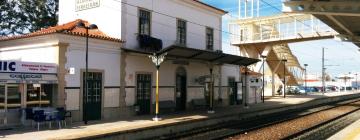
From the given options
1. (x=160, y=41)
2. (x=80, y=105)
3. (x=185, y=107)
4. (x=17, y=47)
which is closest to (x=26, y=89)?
(x=80, y=105)

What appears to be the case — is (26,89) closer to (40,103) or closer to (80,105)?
(40,103)

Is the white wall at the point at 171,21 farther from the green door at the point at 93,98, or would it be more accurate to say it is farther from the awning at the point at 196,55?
the green door at the point at 93,98

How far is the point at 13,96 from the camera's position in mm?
15484

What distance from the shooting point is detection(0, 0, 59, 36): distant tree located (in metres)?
36.4

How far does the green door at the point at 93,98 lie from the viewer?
59.9ft

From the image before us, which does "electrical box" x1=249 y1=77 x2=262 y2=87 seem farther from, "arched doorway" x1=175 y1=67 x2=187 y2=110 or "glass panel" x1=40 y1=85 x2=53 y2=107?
"glass panel" x1=40 y1=85 x2=53 y2=107

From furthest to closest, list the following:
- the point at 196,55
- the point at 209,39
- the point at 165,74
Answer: the point at 209,39 → the point at 165,74 → the point at 196,55

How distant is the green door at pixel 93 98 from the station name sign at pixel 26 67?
2017 millimetres

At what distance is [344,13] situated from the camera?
14.4m

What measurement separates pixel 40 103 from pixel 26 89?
0.90 metres

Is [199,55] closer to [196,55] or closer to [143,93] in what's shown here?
[196,55]

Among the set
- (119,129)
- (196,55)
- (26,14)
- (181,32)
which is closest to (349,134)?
(119,129)

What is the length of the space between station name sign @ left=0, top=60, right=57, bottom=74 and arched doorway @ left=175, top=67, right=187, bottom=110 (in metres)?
9.24

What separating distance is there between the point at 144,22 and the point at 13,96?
863 centimetres
